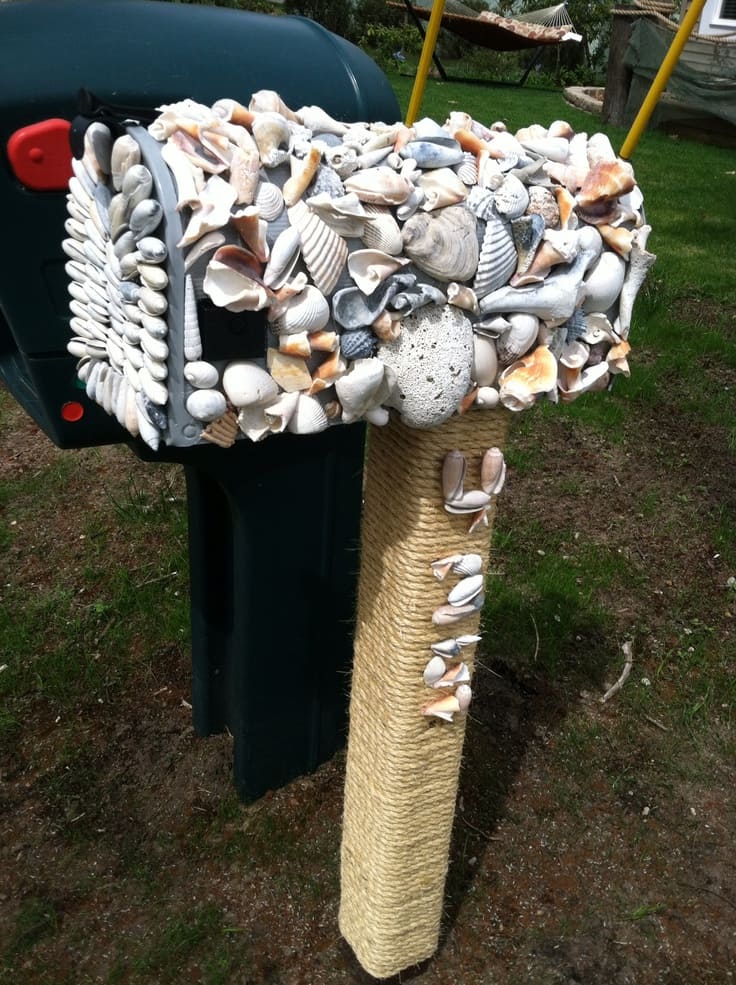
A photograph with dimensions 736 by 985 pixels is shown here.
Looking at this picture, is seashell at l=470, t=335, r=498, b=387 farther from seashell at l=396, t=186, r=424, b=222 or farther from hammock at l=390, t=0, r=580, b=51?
hammock at l=390, t=0, r=580, b=51

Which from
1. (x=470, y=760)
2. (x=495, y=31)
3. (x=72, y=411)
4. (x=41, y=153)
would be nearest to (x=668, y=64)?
(x=41, y=153)

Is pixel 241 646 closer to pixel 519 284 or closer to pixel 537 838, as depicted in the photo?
pixel 537 838

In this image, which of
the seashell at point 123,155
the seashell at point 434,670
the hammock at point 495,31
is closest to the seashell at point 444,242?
the seashell at point 123,155

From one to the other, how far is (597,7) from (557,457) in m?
9.63

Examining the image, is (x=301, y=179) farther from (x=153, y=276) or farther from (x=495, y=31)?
(x=495, y=31)

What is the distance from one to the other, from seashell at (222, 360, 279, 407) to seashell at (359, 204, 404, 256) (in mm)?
134

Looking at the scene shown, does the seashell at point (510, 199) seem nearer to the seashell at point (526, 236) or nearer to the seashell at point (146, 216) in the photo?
the seashell at point (526, 236)

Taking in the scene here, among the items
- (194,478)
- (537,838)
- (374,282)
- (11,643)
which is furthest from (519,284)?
(11,643)

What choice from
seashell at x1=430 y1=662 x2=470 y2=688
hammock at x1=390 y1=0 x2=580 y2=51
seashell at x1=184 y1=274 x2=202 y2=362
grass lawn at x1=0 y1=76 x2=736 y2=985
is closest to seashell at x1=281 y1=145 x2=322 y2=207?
seashell at x1=184 y1=274 x2=202 y2=362

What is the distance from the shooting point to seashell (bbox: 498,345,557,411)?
30.4 inches

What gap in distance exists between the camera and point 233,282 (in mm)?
625

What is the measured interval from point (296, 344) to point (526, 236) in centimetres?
22

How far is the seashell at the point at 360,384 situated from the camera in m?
0.70

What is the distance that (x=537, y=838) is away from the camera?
4.49 feet
